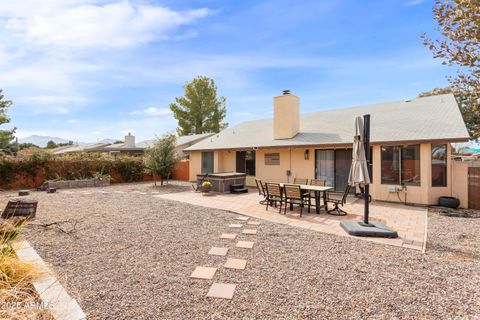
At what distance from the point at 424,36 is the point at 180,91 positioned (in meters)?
32.9

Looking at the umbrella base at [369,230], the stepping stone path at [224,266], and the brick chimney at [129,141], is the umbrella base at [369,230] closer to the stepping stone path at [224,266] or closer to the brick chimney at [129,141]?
the stepping stone path at [224,266]

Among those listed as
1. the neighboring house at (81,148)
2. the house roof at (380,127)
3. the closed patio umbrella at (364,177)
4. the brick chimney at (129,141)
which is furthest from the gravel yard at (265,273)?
the neighboring house at (81,148)

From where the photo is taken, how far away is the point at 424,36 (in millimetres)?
5633

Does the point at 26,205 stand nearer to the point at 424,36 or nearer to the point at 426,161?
the point at 424,36

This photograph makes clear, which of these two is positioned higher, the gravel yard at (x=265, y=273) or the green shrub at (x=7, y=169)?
the green shrub at (x=7, y=169)

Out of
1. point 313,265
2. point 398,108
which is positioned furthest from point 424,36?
point 398,108

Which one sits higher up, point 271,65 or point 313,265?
point 271,65

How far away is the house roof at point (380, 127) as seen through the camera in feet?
32.2

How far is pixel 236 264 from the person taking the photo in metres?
4.20

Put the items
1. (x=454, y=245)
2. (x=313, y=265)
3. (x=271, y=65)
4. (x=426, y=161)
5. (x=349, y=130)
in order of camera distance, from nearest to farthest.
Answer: (x=313, y=265), (x=454, y=245), (x=426, y=161), (x=349, y=130), (x=271, y=65)

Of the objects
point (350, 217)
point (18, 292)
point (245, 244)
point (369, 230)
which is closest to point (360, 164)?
point (369, 230)

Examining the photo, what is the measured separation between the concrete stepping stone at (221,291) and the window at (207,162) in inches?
560

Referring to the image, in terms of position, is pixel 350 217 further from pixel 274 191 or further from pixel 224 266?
pixel 224 266

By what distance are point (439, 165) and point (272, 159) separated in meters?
7.59
